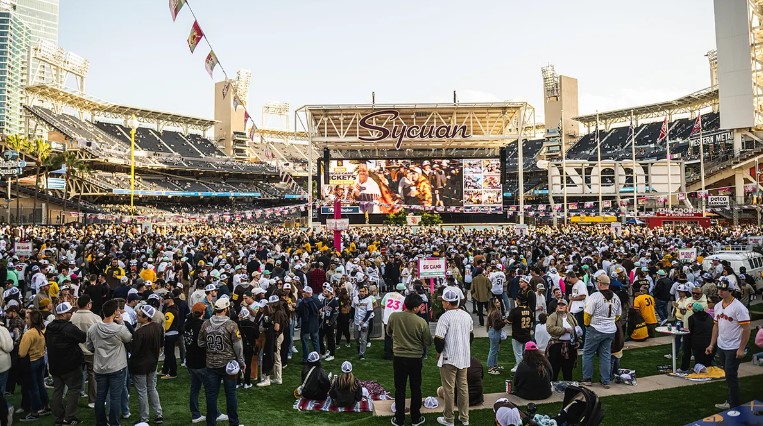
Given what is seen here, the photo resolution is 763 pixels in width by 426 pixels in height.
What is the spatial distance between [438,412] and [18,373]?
5612mm

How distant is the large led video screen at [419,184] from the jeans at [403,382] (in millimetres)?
45167

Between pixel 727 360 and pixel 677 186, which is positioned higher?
pixel 677 186

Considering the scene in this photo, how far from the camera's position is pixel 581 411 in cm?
530

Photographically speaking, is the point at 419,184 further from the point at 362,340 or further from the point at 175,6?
the point at 362,340

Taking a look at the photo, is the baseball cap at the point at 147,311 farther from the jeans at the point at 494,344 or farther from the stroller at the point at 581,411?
the jeans at the point at 494,344

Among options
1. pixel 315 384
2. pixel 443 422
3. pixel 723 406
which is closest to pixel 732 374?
pixel 723 406

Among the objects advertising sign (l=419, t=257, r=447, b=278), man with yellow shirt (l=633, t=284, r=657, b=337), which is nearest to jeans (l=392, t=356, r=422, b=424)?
advertising sign (l=419, t=257, r=447, b=278)

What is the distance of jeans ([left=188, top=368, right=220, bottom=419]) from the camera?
6625 millimetres

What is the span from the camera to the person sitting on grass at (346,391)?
7668mm

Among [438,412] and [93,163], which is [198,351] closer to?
[438,412]

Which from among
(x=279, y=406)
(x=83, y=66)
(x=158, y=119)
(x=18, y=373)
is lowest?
(x=279, y=406)

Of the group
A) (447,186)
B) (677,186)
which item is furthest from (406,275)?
(677,186)

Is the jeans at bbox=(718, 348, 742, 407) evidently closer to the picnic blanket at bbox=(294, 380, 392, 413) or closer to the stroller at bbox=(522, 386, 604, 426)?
the stroller at bbox=(522, 386, 604, 426)

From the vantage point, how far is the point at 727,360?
22.6 feet
